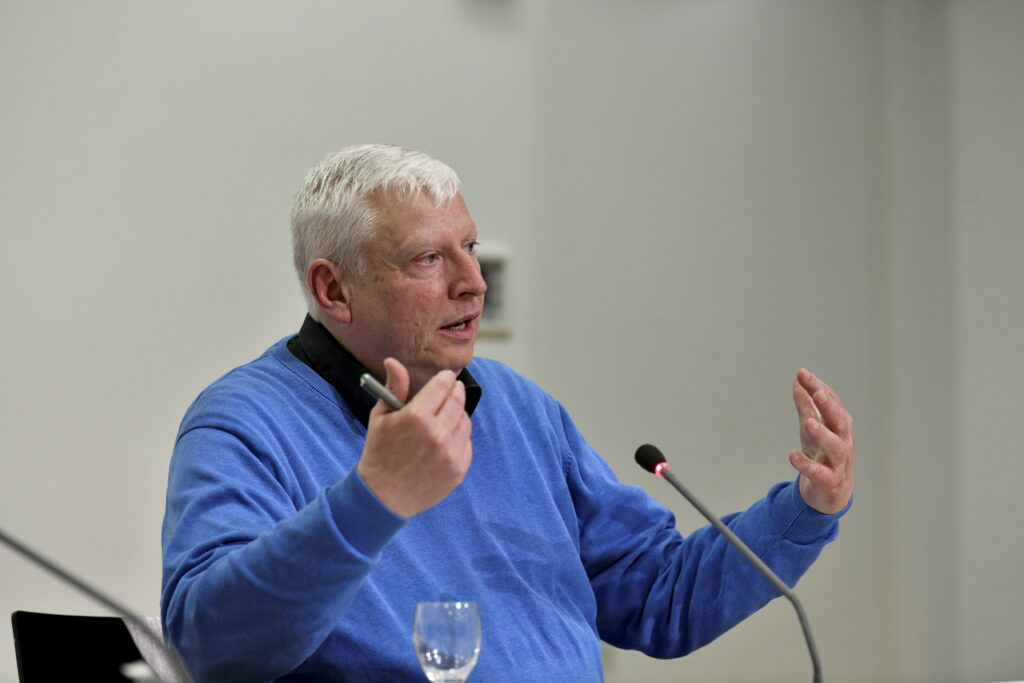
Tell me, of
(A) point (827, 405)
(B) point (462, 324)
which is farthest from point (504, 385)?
(A) point (827, 405)

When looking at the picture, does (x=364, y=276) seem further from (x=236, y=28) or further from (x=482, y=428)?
(x=236, y=28)

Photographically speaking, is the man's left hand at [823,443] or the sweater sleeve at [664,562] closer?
the man's left hand at [823,443]

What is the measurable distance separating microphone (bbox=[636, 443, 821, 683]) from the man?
196 millimetres

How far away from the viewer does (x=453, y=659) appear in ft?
4.25

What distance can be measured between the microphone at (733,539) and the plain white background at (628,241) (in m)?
1.48

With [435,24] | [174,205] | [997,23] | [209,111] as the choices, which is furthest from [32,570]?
[997,23]

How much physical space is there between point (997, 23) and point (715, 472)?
4.74 feet

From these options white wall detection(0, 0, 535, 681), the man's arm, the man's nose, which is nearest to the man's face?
the man's nose

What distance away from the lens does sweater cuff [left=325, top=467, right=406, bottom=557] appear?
4.10ft

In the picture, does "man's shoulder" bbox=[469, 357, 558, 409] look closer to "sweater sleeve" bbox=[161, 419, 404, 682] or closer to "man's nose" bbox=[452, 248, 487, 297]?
"man's nose" bbox=[452, 248, 487, 297]

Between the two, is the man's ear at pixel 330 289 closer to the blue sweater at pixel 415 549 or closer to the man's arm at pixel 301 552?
the blue sweater at pixel 415 549

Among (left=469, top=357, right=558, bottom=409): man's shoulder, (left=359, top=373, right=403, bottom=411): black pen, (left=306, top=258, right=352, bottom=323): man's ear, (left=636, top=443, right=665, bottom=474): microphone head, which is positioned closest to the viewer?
(left=359, top=373, right=403, bottom=411): black pen

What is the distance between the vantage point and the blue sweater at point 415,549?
1.28 m

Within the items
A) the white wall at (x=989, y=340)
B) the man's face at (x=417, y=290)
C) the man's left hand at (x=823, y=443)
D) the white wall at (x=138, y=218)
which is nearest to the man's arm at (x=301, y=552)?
the man's face at (x=417, y=290)
